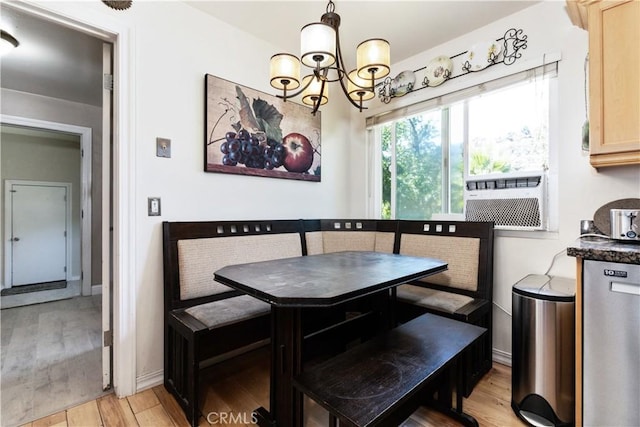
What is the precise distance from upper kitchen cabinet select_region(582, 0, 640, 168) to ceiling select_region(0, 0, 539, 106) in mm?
754

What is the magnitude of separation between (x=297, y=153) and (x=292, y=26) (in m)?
1.04

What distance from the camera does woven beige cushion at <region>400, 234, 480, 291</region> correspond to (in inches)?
83.8

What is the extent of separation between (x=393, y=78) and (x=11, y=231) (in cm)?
588

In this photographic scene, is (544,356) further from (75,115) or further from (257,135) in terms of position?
(75,115)

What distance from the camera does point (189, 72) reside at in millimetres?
2104

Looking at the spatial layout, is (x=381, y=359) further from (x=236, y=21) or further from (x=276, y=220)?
(x=236, y=21)

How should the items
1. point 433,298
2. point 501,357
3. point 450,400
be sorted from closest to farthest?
point 450,400 → point 433,298 → point 501,357

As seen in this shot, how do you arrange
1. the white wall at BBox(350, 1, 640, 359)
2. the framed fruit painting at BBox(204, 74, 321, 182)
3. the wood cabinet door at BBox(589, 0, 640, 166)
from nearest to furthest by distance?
the wood cabinet door at BBox(589, 0, 640, 166) < the white wall at BBox(350, 1, 640, 359) < the framed fruit painting at BBox(204, 74, 321, 182)

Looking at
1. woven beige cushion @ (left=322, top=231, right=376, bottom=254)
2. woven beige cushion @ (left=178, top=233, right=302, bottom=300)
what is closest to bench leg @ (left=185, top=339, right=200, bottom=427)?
woven beige cushion @ (left=178, top=233, right=302, bottom=300)

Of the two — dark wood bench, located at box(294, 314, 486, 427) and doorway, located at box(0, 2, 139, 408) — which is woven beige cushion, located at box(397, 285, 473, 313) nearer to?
dark wood bench, located at box(294, 314, 486, 427)

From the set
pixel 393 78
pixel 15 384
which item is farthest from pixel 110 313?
pixel 393 78

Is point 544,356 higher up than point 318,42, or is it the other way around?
point 318,42

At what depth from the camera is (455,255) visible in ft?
7.27

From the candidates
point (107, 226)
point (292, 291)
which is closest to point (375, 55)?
point (292, 291)
